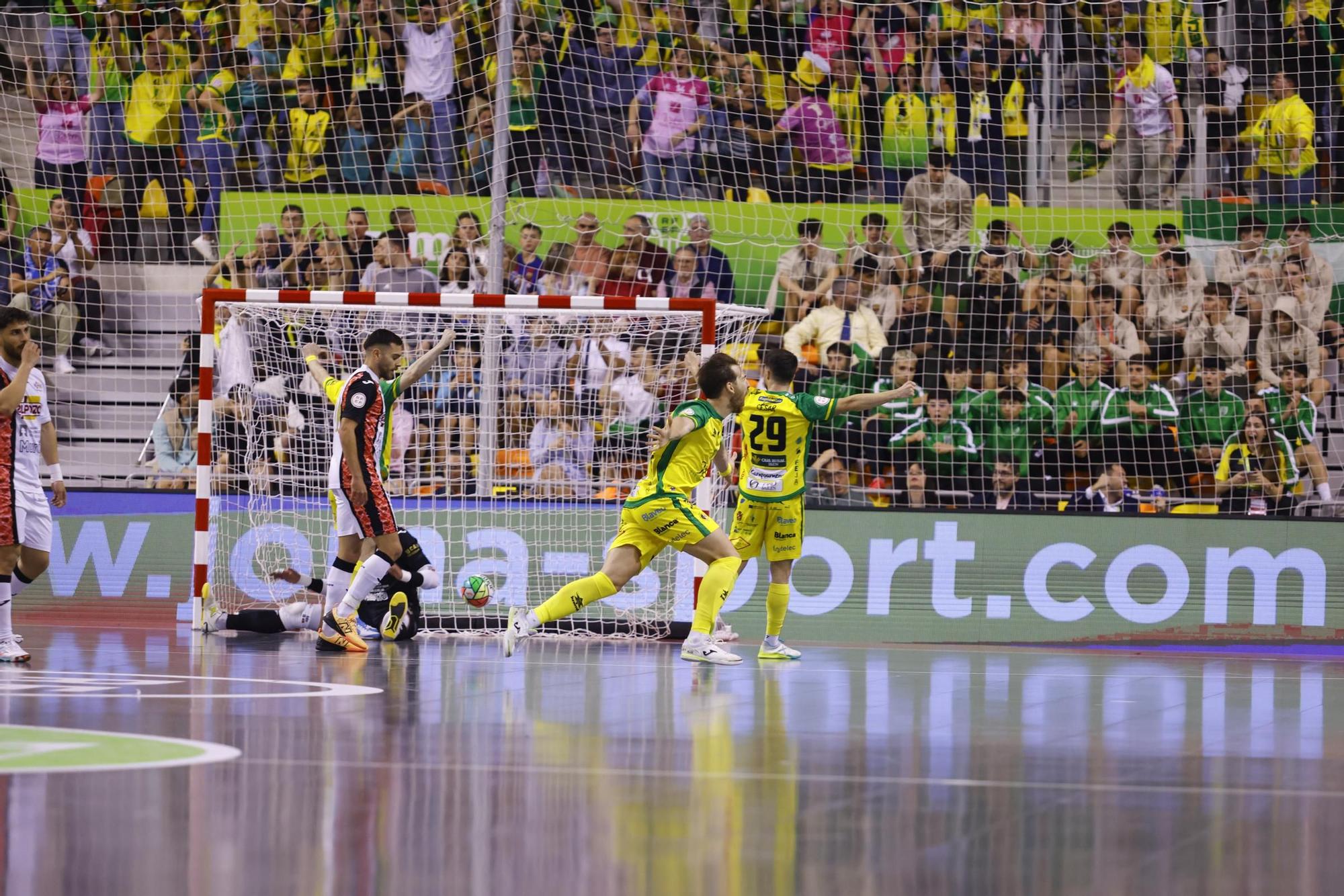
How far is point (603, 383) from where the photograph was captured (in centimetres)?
1509

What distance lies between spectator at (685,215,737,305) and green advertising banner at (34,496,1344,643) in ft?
10.6

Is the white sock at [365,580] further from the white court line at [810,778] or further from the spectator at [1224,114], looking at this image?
the spectator at [1224,114]

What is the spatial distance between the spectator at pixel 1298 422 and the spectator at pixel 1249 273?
1008 mm

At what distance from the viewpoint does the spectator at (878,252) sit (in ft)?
53.4

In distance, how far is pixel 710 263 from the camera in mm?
16672

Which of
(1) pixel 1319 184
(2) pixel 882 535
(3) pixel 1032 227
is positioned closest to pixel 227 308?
(2) pixel 882 535

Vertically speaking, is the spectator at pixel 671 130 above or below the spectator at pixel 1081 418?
above

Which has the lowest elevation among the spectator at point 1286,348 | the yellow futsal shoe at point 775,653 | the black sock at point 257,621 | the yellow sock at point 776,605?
the yellow futsal shoe at point 775,653

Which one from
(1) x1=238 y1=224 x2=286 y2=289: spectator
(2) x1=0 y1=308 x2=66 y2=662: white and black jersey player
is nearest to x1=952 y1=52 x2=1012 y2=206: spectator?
(1) x1=238 y1=224 x2=286 y2=289: spectator

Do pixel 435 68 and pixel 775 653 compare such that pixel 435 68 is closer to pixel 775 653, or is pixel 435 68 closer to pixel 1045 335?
pixel 1045 335

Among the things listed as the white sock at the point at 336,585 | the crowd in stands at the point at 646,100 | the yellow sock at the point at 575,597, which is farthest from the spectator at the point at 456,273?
the yellow sock at the point at 575,597

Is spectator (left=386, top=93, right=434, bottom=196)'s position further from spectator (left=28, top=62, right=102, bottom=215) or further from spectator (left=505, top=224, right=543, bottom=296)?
spectator (left=28, top=62, right=102, bottom=215)

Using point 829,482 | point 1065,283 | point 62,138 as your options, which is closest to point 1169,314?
point 1065,283

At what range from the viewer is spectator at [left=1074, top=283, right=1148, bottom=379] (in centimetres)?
1559
